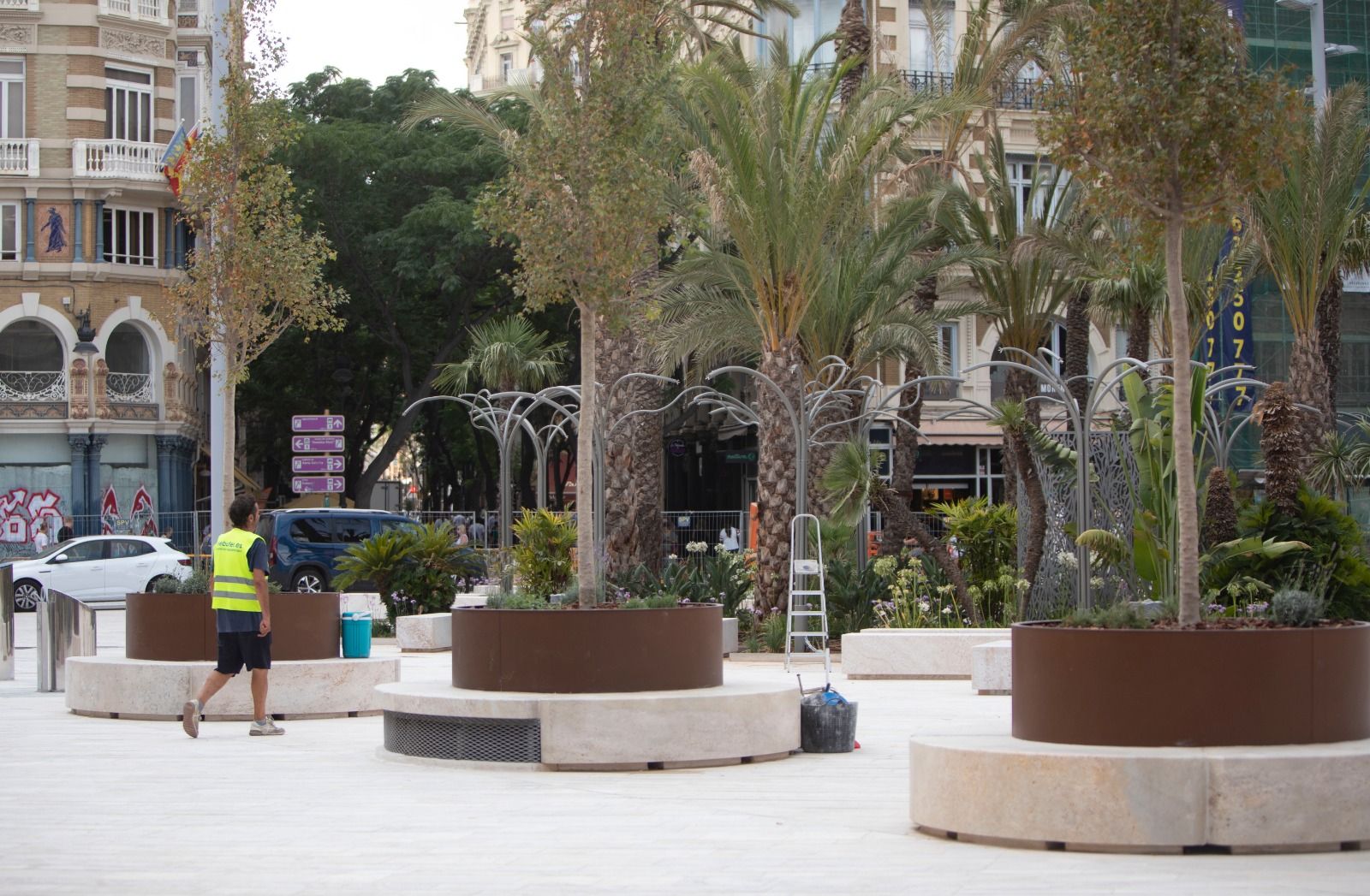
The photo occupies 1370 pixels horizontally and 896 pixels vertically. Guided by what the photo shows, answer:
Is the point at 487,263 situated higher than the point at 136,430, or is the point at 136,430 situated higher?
the point at 487,263

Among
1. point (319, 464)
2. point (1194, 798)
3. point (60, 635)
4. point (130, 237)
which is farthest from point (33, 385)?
point (1194, 798)

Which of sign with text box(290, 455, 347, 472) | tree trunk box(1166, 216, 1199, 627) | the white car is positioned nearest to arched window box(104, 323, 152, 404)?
the white car

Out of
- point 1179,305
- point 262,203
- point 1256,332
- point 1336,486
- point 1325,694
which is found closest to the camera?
point 1325,694

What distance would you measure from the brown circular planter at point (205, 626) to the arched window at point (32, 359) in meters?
31.3

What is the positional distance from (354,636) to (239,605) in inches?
97.4

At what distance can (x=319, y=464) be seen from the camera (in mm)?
27625

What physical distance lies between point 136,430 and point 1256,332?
26.5m

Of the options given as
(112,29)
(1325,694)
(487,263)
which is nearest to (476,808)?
(1325,694)

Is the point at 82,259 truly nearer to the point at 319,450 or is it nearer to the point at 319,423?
the point at 319,423

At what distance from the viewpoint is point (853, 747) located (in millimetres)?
12094

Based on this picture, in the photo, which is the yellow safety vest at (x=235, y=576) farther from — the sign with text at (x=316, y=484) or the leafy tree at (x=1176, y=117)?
the sign with text at (x=316, y=484)

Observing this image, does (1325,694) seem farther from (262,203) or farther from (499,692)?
(262,203)

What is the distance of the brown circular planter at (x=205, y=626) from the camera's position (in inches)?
576

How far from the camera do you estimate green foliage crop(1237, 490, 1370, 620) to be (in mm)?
17656
